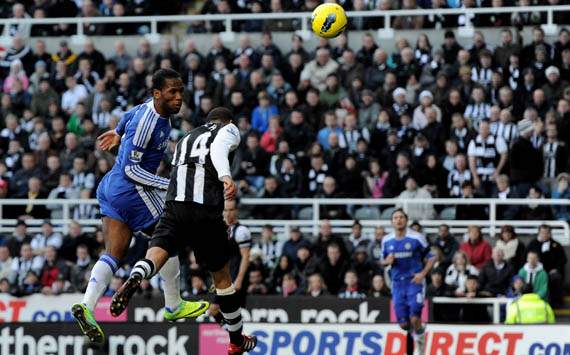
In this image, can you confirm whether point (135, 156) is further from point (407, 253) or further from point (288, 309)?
point (288, 309)

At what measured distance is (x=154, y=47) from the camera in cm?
2880

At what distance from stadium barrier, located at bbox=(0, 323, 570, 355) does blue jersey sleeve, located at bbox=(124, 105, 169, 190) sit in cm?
425

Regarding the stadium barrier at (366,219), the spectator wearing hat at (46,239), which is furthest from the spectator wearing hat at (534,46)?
the spectator wearing hat at (46,239)

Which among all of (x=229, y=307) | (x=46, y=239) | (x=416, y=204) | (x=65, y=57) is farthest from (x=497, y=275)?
(x=65, y=57)

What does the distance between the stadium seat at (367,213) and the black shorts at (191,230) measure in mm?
10138

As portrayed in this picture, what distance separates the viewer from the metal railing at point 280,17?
85.3ft

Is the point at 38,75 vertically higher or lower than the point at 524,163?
higher

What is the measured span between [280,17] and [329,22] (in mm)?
9397

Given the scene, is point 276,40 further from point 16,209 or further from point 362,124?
point 16,209

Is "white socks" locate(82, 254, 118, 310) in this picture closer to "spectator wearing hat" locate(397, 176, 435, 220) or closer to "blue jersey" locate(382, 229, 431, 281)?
"blue jersey" locate(382, 229, 431, 281)

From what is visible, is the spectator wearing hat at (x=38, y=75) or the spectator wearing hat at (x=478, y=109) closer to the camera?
the spectator wearing hat at (x=478, y=109)

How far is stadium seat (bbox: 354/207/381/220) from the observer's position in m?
24.1

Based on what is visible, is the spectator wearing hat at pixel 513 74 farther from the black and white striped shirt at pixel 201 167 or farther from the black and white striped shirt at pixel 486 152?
the black and white striped shirt at pixel 201 167

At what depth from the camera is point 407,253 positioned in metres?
20.0
